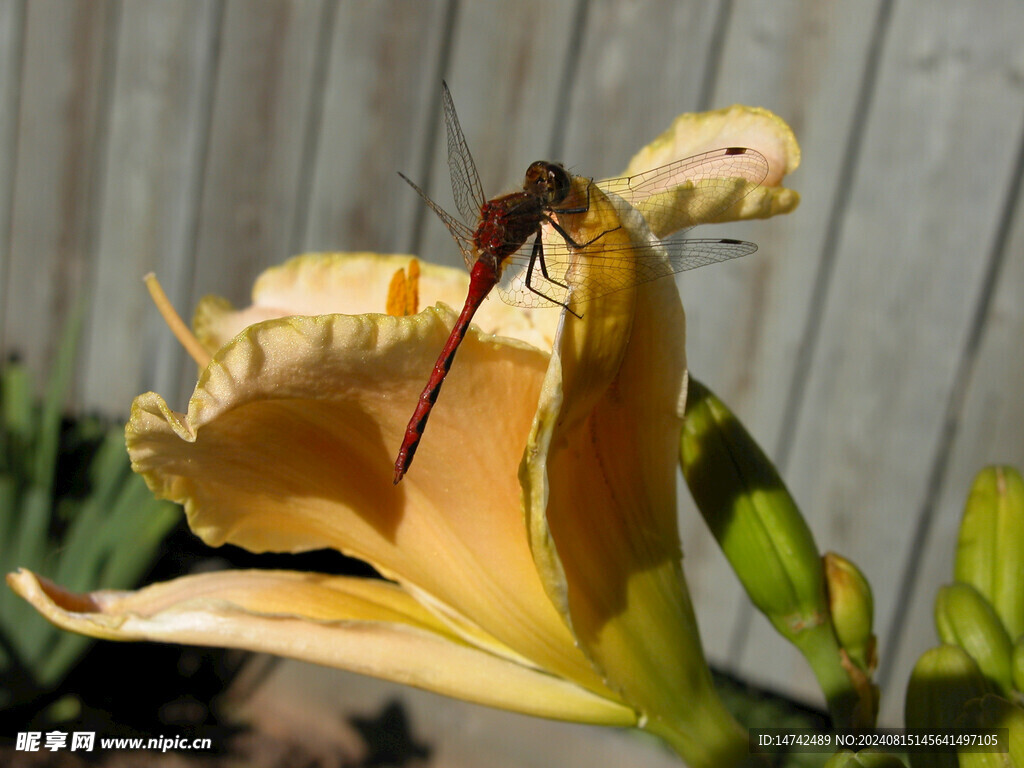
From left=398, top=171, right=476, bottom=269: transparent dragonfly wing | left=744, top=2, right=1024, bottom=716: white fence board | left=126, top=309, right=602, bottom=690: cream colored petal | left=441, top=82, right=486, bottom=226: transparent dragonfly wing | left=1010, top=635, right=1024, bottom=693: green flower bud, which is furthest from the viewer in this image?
left=744, top=2, right=1024, bottom=716: white fence board

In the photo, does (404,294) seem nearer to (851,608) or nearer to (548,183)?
(548,183)

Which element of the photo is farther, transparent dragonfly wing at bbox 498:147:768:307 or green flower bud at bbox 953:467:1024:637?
green flower bud at bbox 953:467:1024:637

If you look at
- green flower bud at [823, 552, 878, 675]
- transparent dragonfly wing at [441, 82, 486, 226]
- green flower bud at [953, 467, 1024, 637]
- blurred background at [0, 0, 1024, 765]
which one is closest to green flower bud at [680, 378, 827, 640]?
green flower bud at [823, 552, 878, 675]

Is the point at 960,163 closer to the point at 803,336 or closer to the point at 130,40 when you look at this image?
the point at 803,336


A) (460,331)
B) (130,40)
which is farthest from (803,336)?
(130,40)

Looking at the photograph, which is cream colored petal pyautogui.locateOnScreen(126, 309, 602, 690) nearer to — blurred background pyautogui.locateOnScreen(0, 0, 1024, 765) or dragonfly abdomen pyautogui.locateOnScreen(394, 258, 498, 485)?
dragonfly abdomen pyautogui.locateOnScreen(394, 258, 498, 485)

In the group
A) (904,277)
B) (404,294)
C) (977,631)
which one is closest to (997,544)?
(977,631)
